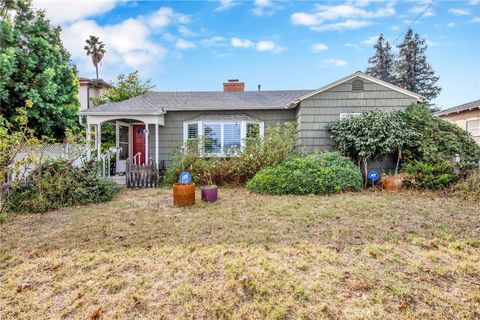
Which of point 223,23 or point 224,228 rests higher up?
point 223,23

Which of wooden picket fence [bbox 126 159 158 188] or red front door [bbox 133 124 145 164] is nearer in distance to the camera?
wooden picket fence [bbox 126 159 158 188]

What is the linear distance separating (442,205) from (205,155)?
24.1 feet

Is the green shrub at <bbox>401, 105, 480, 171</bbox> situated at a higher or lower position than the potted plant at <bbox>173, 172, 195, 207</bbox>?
higher

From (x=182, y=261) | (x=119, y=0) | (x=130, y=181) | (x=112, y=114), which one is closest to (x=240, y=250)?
(x=182, y=261)

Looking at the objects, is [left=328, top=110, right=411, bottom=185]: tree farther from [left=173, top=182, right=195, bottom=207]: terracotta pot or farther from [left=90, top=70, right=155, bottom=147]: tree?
[left=90, top=70, right=155, bottom=147]: tree

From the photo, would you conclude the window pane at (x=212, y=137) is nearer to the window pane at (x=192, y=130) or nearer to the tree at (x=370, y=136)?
the window pane at (x=192, y=130)

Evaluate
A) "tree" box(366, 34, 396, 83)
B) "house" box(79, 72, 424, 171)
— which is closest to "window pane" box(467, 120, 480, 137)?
"house" box(79, 72, 424, 171)

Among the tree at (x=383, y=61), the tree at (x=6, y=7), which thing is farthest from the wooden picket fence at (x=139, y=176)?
the tree at (x=383, y=61)

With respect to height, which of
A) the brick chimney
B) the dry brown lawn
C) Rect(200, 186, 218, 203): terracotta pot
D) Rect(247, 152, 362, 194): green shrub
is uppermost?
the brick chimney

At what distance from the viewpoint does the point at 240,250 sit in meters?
3.77

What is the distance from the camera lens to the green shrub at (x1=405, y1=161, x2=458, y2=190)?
7796 millimetres

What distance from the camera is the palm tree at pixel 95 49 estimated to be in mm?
29641

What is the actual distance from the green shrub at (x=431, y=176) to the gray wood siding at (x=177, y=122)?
4747 mm

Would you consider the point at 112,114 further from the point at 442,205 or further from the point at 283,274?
the point at 442,205
